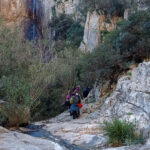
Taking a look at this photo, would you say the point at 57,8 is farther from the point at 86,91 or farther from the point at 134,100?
the point at 134,100

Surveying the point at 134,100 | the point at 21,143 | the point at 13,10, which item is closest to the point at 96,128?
the point at 134,100

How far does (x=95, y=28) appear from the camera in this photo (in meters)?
31.2

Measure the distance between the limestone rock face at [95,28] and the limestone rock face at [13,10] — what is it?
1167 cm

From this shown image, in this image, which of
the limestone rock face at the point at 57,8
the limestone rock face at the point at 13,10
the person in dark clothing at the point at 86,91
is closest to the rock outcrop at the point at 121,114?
the person in dark clothing at the point at 86,91

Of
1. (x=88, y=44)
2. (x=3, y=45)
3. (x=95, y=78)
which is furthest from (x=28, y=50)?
(x=88, y=44)

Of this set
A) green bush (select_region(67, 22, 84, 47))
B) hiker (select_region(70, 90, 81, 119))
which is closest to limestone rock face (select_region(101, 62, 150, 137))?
hiker (select_region(70, 90, 81, 119))

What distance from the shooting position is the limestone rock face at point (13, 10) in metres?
39.6

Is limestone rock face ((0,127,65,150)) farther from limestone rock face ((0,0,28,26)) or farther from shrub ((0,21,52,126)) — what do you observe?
limestone rock face ((0,0,28,26))

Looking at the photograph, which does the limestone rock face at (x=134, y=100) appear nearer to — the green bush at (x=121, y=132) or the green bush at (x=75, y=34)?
the green bush at (x=121, y=132)

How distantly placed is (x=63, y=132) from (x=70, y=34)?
27.0m

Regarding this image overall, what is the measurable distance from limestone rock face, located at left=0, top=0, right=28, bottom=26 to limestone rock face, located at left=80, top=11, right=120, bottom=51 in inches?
459

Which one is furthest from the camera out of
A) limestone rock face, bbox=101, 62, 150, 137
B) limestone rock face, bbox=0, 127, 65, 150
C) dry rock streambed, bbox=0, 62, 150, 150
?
limestone rock face, bbox=101, 62, 150, 137

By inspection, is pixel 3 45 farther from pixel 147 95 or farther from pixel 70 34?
pixel 70 34

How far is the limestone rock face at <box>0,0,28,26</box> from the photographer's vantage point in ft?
130
